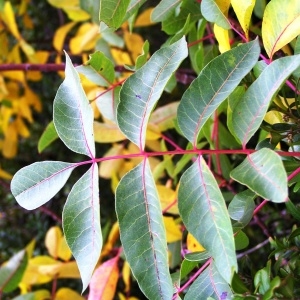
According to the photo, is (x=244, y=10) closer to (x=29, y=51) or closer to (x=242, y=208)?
(x=242, y=208)

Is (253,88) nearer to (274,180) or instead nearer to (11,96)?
(274,180)

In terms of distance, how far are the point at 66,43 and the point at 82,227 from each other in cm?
104

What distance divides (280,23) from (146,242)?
0.69ft

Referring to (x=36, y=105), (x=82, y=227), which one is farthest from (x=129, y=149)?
(x=82, y=227)

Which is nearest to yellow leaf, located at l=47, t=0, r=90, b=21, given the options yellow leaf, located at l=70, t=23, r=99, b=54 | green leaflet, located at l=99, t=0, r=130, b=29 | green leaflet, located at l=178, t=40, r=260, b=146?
yellow leaf, located at l=70, t=23, r=99, b=54

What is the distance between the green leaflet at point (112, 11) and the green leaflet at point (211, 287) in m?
0.24

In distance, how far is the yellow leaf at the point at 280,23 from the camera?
0.38 meters

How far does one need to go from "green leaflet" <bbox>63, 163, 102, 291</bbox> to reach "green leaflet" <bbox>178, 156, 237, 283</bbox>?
7 cm

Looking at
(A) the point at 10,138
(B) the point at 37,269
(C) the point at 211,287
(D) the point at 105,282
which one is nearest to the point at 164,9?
(C) the point at 211,287

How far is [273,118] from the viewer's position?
1.51 feet

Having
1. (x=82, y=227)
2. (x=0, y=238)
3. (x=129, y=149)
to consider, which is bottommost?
(x=0, y=238)

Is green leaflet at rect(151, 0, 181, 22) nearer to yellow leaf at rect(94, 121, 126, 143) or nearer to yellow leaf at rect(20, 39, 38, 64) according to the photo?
yellow leaf at rect(94, 121, 126, 143)

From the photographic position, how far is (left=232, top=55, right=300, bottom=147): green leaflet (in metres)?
0.33

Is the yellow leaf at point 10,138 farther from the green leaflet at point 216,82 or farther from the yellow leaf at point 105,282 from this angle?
the green leaflet at point 216,82
